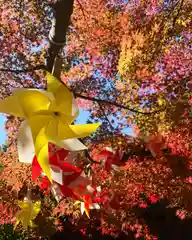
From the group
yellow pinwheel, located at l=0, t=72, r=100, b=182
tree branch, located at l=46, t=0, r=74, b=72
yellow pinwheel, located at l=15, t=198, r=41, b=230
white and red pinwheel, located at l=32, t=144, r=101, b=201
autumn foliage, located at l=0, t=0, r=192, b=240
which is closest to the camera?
yellow pinwheel, located at l=0, t=72, r=100, b=182

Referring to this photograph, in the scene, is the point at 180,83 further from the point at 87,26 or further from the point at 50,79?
the point at 50,79

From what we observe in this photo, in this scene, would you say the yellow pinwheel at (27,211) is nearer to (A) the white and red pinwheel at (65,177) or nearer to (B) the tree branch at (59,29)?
(A) the white and red pinwheel at (65,177)

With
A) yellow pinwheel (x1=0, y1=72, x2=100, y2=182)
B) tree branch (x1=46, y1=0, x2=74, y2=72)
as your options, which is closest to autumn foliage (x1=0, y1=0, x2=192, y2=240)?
tree branch (x1=46, y1=0, x2=74, y2=72)

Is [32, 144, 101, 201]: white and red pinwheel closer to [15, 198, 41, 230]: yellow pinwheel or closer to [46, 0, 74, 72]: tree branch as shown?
[15, 198, 41, 230]: yellow pinwheel

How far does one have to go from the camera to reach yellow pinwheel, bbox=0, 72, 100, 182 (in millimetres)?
668

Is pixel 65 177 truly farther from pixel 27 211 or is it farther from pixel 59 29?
pixel 59 29

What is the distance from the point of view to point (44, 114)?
0.69 metres

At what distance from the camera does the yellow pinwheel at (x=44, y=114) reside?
668mm

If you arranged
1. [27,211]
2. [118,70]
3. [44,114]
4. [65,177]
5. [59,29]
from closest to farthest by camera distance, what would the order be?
[44,114]
[65,177]
[27,211]
[59,29]
[118,70]

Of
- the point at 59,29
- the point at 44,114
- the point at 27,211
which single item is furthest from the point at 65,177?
the point at 59,29

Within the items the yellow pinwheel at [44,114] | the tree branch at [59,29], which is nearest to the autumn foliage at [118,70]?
the tree branch at [59,29]

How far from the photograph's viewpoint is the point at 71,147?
74 centimetres

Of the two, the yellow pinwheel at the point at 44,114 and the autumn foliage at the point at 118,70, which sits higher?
the autumn foliage at the point at 118,70

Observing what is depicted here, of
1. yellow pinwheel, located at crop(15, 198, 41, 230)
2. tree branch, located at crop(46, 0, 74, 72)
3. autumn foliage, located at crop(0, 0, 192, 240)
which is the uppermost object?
autumn foliage, located at crop(0, 0, 192, 240)
